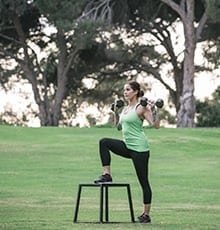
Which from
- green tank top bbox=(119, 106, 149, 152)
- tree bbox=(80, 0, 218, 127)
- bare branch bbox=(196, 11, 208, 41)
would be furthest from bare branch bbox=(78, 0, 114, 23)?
green tank top bbox=(119, 106, 149, 152)

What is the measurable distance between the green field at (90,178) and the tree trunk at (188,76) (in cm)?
825

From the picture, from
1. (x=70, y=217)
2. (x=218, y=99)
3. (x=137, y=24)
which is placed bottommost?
(x=70, y=217)

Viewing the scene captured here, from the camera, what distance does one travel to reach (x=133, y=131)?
36.2ft

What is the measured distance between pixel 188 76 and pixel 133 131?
3207 cm

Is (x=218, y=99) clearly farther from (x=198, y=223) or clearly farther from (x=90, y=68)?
(x=198, y=223)

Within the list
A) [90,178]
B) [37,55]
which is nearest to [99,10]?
[37,55]

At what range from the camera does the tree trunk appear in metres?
41.7

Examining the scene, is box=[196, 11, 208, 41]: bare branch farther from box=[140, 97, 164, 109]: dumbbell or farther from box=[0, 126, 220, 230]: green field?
box=[140, 97, 164, 109]: dumbbell

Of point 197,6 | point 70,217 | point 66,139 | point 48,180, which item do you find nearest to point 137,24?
point 197,6

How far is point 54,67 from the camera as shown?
48031 mm

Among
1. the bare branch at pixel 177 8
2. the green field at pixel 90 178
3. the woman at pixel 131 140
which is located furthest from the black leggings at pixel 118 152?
the bare branch at pixel 177 8

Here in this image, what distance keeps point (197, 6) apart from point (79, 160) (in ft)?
69.5

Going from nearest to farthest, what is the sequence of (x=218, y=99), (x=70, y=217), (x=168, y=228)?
1. (x=168, y=228)
2. (x=70, y=217)
3. (x=218, y=99)

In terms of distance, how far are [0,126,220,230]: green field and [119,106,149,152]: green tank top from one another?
1.04m
